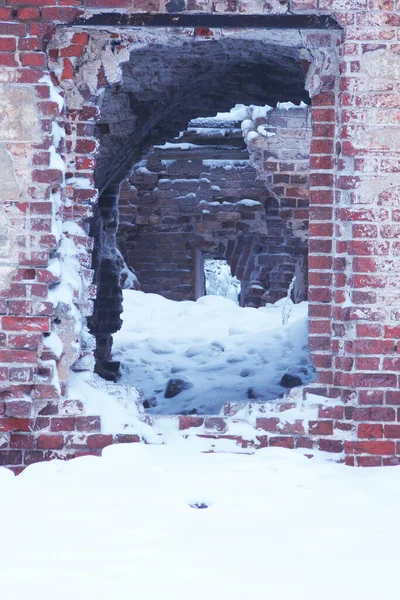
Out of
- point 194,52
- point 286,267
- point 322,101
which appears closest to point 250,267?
point 286,267

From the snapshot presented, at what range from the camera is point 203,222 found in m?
11.1

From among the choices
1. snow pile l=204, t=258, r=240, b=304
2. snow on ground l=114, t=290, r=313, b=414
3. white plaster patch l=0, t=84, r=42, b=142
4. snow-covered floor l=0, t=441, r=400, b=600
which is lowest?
snow-covered floor l=0, t=441, r=400, b=600

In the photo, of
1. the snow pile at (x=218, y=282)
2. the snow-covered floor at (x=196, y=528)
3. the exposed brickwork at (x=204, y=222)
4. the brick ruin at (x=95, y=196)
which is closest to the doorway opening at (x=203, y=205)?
the exposed brickwork at (x=204, y=222)

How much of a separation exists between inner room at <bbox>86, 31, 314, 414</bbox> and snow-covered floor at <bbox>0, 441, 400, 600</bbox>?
0.61m

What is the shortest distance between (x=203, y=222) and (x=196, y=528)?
8.38 metres

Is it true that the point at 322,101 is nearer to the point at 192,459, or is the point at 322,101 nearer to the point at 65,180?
the point at 65,180

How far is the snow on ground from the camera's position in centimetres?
595

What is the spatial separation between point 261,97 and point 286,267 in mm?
5095

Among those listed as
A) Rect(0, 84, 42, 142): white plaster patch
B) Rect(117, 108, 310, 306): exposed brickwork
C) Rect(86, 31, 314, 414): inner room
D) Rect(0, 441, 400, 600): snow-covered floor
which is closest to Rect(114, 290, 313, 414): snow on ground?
Rect(86, 31, 314, 414): inner room

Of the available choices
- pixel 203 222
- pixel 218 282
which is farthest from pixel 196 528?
pixel 218 282

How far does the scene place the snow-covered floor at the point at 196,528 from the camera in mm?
2439

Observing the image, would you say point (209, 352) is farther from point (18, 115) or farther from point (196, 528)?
point (196, 528)

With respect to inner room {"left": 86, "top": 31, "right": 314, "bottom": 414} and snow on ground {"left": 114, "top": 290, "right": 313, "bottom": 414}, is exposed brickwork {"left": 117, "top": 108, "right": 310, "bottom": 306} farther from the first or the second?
snow on ground {"left": 114, "top": 290, "right": 313, "bottom": 414}

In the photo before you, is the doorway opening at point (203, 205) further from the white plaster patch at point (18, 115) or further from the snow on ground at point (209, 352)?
the white plaster patch at point (18, 115)
